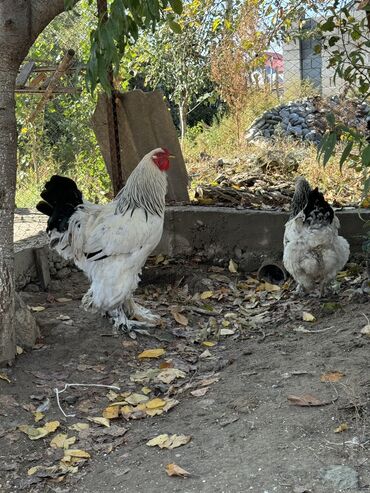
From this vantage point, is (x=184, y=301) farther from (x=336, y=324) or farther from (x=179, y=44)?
(x=179, y=44)

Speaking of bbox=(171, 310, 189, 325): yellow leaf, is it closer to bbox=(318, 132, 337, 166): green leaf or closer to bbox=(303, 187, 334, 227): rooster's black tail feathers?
bbox=(303, 187, 334, 227): rooster's black tail feathers

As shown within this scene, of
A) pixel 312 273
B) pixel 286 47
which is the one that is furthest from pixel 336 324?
pixel 286 47

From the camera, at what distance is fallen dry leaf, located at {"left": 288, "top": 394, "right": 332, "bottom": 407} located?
3.29 meters

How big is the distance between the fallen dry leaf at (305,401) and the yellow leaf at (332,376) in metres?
0.20

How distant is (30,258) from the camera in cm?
580

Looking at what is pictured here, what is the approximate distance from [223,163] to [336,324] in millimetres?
5565

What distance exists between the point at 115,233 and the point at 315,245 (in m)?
1.66

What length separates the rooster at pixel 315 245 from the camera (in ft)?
17.6

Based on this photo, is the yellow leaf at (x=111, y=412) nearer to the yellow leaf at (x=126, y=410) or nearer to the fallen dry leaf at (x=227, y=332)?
the yellow leaf at (x=126, y=410)

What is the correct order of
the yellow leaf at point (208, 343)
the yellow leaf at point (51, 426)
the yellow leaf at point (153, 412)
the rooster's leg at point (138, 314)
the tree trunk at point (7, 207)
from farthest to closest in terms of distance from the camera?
the rooster's leg at point (138, 314) → the yellow leaf at point (208, 343) → the tree trunk at point (7, 207) → the yellow leaf at point (153, 412) → the yellow leaf at point (51, 426)

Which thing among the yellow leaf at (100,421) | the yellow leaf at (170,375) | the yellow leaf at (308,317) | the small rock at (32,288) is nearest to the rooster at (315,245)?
the yellow leaf at (308,317)

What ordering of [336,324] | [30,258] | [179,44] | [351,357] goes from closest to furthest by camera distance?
1. [351,357]
2. [336,324]
3. [30,258]
4. [179,44]

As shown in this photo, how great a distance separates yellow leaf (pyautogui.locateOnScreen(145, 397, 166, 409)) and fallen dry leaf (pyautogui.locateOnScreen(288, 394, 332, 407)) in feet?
2.65

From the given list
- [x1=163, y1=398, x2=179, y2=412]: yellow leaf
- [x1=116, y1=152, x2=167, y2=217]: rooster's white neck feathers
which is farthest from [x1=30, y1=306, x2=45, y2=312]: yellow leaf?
[x1=163, y1=398, x2=179, y2=412]: yellow leaf
